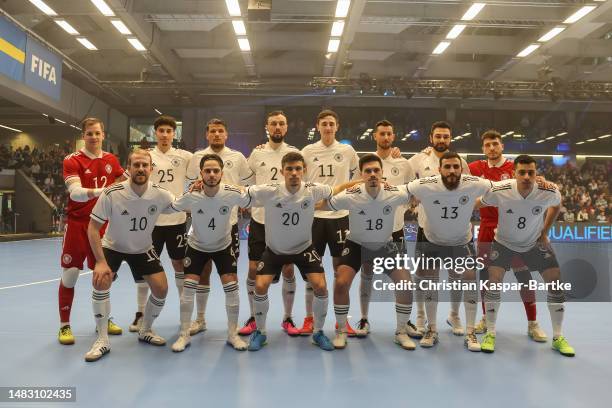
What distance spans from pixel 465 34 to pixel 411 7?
392 cm

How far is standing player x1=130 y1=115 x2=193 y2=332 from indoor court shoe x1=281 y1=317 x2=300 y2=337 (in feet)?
4.14

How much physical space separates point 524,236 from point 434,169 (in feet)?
4.08

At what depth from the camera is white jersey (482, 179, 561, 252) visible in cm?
464

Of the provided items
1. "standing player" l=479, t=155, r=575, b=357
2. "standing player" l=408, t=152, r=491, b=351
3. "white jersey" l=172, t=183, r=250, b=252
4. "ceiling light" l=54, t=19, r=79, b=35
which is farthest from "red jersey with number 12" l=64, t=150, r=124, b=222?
"ceiling light" l=54, t=19, r=79, b=35

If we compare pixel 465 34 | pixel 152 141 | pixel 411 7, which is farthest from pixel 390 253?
pixel 152 141

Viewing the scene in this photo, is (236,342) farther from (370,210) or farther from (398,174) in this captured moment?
(398,174)

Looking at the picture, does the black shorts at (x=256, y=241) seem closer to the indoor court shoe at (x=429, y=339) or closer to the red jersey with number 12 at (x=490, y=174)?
the indoor court shoe at (x=429, y=339)

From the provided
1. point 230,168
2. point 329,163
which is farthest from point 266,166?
point 329,163

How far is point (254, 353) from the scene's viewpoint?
14.1ft

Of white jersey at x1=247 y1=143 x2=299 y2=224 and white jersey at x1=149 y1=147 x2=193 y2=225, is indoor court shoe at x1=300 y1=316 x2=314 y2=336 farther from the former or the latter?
white jersey at x1=149 y1=147 x2=193 y2=225

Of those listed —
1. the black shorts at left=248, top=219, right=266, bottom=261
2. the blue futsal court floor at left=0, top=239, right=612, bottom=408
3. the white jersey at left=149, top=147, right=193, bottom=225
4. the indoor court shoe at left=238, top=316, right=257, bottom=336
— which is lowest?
the blue futsal court floor at left=0, top=239, right=612, bottom=408

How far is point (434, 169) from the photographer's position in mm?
5320

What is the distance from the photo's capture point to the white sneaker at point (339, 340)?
449 cm

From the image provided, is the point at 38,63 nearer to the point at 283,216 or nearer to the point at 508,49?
the point at 283,216
